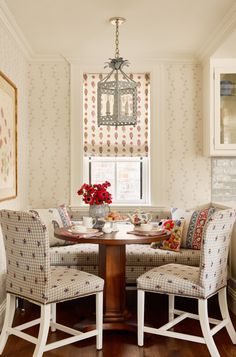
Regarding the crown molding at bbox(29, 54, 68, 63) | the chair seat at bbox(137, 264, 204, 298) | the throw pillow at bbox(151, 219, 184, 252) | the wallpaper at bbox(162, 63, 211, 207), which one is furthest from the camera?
the wallpaper at bbox(162, 63, 211, 207)

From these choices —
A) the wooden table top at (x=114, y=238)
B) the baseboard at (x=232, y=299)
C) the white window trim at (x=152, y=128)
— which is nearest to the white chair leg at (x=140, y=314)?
the wooden table top at (x=114, y=238)

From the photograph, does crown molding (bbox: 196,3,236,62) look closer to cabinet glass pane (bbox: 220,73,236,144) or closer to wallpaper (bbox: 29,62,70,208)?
cabinet glass pane (bbox: 220,73,236,144)

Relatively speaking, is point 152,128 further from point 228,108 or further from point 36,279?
point 36,279

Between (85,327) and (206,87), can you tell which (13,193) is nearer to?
(85,327)

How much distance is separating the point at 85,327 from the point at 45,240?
0.96m

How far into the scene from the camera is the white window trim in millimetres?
4855

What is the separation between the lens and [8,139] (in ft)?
12.6

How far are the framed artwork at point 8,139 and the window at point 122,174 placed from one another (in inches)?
46.0

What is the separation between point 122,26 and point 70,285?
250 cm

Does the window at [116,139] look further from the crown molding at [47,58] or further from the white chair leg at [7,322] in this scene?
the white chair leg at [7,322]

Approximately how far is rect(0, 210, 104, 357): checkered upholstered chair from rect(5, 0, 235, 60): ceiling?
189 centimetres

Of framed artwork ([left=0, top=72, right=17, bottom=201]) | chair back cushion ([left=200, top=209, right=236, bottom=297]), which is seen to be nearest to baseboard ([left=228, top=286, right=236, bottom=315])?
chair back cushion ([left=200, top=209, right=236, bottom=297])

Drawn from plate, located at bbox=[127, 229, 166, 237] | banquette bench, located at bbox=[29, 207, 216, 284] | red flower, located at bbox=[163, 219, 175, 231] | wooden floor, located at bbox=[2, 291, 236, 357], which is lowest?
wooden floor, located at bbox=[2, 291, 236, 357]

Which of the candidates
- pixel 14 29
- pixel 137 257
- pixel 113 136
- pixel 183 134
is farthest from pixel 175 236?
pixel 14 29
